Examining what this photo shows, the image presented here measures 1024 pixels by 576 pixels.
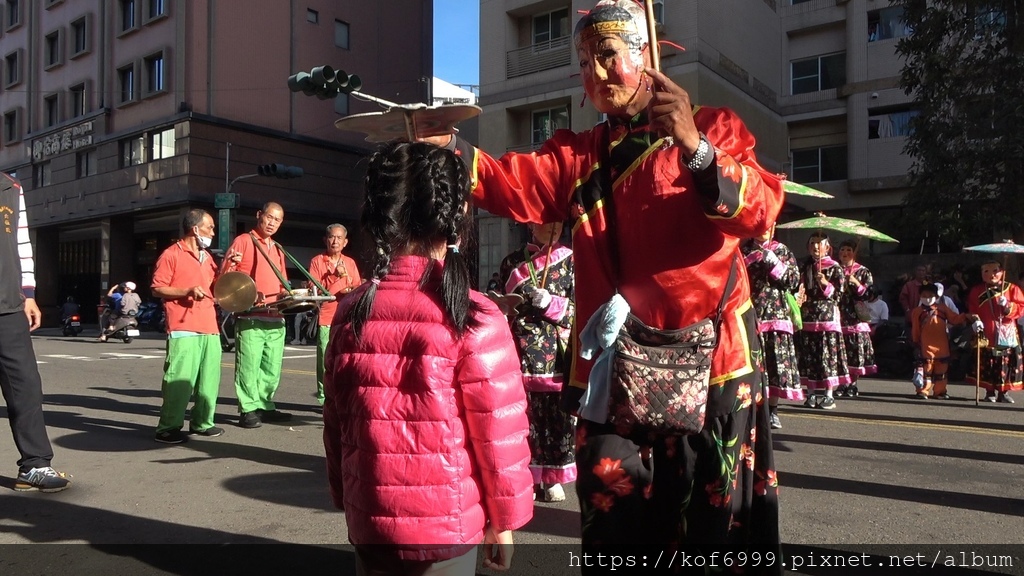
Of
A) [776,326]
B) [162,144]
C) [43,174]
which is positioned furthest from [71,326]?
[776,326]

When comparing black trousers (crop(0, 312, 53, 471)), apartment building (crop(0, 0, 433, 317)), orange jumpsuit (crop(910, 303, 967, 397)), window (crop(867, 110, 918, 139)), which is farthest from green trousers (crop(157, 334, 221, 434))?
window (crop(867, 110, 918, 139))

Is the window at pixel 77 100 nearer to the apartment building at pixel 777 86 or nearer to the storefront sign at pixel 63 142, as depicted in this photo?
the storefront sign at pixel 63 142

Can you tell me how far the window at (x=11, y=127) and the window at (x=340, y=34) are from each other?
51.9 feet

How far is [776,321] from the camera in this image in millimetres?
7316

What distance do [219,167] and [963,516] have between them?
1049 inches

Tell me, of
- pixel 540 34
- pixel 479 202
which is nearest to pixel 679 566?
pixel 479 202

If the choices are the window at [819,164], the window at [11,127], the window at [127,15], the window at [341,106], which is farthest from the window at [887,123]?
the window at [11,127]

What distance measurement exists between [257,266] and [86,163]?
2859 centimetres

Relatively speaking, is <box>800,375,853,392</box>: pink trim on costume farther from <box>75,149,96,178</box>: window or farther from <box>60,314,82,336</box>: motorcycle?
<box>75,149,96,178</box>: window

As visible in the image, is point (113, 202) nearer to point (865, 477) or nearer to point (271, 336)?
point (271, 336)

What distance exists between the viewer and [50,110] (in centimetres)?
3359

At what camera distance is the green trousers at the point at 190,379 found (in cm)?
656

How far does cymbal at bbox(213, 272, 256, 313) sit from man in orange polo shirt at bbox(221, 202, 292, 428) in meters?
0.58

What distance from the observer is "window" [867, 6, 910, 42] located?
A: 82.1 feet
